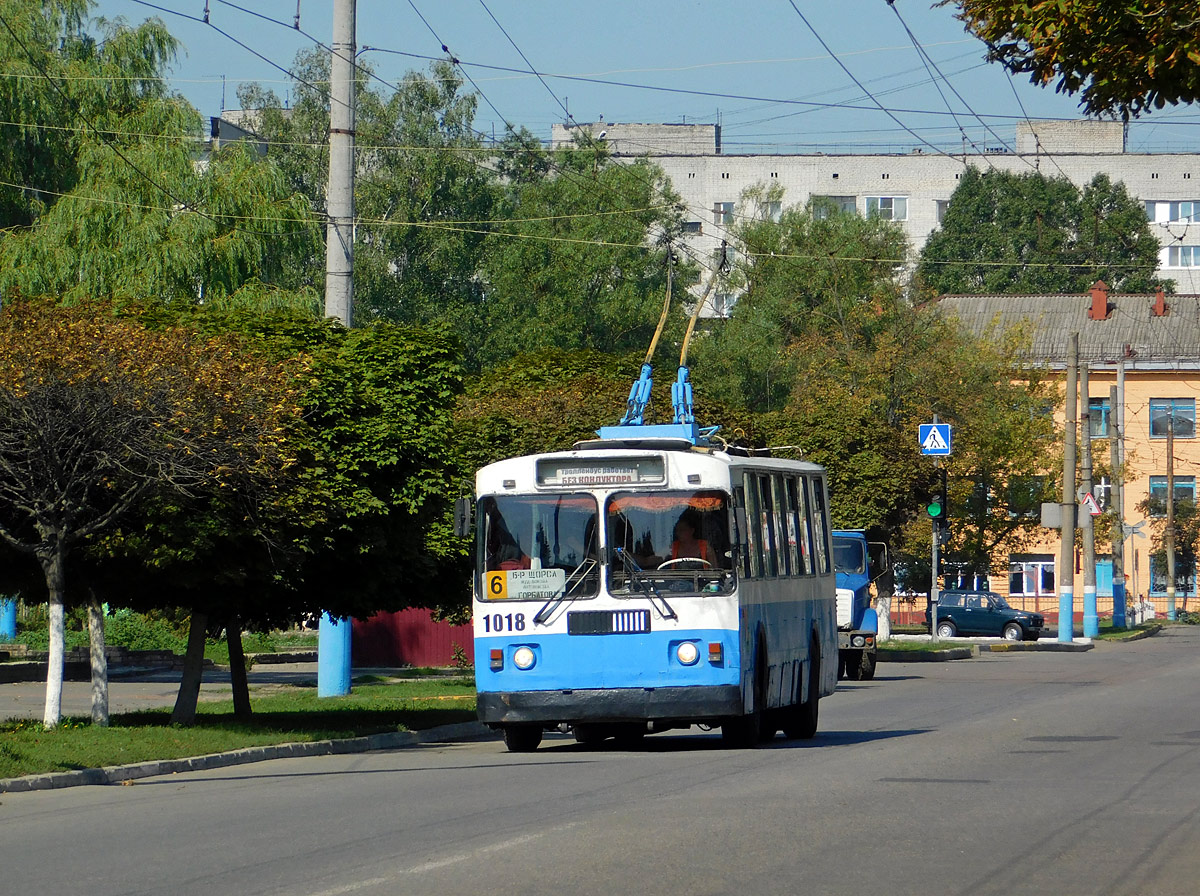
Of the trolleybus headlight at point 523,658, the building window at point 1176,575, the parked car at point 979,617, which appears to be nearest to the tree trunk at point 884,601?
the parked car at point 979,617

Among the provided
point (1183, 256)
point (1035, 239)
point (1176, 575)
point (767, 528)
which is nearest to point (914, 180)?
point (1035, 239)

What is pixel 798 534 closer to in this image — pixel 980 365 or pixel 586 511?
pixel 586 511

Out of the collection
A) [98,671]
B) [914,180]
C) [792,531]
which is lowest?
[98,671]

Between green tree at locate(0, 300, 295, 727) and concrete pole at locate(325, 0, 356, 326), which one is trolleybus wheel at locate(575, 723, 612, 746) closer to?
green tree at locate(0, 300, 295, 727)

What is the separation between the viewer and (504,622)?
713 inches

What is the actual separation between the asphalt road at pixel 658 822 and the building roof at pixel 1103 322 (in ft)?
219

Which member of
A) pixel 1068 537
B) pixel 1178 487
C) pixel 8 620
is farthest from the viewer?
pixel 1178 487

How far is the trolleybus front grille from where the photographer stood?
58.2 ft

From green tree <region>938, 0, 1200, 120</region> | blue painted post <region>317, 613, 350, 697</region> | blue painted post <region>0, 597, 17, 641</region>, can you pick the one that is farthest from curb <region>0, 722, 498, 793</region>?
blue painted post <region>0, 597, 17, 641</region>

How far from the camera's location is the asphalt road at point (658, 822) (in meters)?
9.55

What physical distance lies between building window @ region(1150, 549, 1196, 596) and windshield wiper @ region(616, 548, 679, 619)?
6407 cm

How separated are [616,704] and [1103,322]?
75.0 metres

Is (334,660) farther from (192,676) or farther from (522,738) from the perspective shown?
(522,738)

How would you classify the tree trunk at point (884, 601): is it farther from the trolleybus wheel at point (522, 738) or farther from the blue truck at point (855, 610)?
the trolleybus wheel at point (522, 738)
